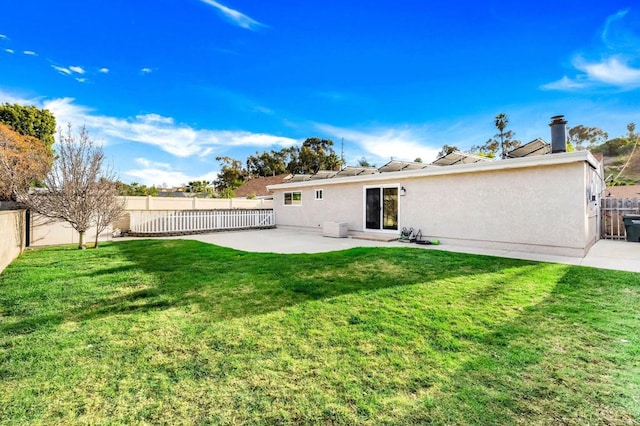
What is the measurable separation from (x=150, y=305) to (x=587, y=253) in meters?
10.1

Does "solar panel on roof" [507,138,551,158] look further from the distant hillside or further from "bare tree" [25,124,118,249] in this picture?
the distant hillside

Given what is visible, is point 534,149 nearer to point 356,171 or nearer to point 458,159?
point 458,159

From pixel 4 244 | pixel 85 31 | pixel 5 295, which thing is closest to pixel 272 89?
pixel 85 31

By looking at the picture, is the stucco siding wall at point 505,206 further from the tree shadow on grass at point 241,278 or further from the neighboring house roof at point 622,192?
the neighboring house roof at point 622,192

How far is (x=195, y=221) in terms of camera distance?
621 inches

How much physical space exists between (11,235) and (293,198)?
36.6 ft

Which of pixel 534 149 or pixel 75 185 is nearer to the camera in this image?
pixel 534 149

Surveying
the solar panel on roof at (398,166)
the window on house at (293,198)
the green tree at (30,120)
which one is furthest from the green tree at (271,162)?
the solar panel on roof at (398,166)

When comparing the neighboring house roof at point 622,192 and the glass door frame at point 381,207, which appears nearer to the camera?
the glass door frame at point 381,207

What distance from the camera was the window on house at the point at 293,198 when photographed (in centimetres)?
1636

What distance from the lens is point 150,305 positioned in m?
4.53

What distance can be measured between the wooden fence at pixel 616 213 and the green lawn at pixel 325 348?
23.6ft

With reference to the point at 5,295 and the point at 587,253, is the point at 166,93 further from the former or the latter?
the point at 587,253

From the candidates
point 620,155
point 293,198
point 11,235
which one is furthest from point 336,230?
point 620,155
